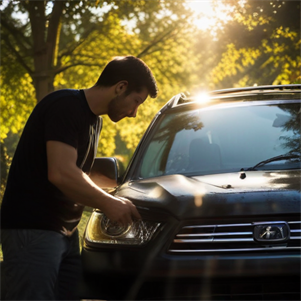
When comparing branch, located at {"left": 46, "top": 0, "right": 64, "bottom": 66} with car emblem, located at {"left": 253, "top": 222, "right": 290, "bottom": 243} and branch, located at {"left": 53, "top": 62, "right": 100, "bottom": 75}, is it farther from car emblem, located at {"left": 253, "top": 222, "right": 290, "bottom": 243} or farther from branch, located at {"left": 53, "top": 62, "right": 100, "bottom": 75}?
car emblem, located at {"left": 253, "top": 222, "right": 290, "bottom": 243}

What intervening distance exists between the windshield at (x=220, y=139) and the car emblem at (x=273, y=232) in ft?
3.50

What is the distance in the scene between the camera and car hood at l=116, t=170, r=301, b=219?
3.23 m

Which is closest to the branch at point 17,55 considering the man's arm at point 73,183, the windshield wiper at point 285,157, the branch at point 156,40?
the branch at point 156,40

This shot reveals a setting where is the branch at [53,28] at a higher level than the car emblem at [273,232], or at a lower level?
higher

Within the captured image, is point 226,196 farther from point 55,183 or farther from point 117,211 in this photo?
point 55,183

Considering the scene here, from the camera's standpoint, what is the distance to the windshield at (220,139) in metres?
4.46

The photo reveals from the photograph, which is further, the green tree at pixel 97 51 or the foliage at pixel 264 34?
the green tree at pixel 97 51

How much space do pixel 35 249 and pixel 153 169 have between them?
157cm

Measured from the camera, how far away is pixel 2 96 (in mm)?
17359

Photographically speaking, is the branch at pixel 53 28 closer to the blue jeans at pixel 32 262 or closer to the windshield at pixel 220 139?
the windshield at pixel 220 139

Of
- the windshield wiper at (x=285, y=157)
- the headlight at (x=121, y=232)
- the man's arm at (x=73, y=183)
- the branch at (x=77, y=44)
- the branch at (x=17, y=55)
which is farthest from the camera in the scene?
the branch at (x=77, y=44)

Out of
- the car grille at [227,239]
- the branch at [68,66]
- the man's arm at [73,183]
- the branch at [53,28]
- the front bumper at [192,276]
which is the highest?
the branch at [53,28]

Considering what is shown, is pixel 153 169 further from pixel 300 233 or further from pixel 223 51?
pixel 223 51

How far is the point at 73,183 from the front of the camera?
2.98 meters
